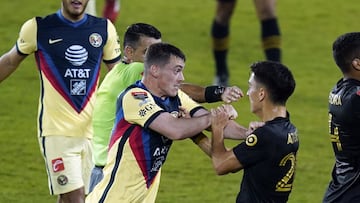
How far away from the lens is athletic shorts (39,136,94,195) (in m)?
9.41

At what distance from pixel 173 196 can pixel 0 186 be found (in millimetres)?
1861

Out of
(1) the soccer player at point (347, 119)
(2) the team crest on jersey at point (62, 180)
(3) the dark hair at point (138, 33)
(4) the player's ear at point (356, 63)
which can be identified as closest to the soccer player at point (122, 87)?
(3) the dark hair at point (138, 33)

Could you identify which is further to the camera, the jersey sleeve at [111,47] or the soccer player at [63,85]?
the jersey sleeve at [111,47]

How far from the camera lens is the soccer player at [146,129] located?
761 centimetres

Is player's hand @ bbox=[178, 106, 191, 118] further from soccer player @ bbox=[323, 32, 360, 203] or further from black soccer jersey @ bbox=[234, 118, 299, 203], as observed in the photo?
soccer player @ bbox=[323, 32, 360, 203]

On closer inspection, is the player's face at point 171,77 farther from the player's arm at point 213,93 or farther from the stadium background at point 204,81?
the stadium background at point 204,81

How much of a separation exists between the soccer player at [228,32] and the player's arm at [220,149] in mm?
7776

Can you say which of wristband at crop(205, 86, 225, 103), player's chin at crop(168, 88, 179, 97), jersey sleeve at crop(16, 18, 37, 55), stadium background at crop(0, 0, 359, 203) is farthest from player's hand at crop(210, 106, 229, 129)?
stadium background at crop(0, 0, 359, 203)

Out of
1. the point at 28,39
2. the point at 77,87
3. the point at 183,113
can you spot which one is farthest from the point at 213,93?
the point at 28,39

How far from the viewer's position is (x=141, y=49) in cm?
905

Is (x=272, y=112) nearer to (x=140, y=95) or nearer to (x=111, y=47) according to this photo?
(x=140, y=95)

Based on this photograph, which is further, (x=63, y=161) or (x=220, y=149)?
(x=63, y=161)

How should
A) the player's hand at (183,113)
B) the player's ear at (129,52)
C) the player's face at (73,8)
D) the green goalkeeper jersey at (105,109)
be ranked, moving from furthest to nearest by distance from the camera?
the player's face at (73,8) < the green goalkeeper jersey at (105,109) < the player's ear at (129,52) < the player's hand at (183,113)

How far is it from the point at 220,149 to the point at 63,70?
2.31m
